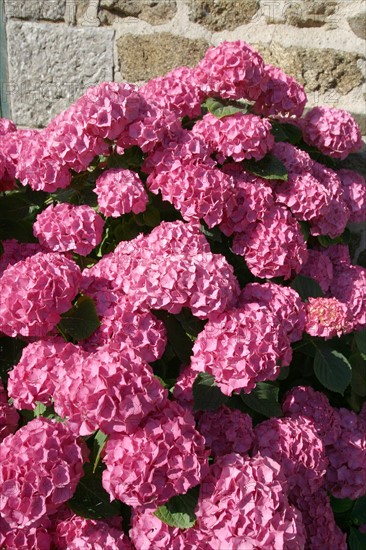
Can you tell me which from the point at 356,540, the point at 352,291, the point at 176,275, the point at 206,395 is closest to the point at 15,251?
the point at 176,275

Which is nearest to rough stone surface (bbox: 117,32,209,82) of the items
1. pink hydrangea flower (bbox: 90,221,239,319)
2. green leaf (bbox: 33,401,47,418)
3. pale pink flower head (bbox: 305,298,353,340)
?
pink hydrangea flower (bbox: 90,221,239,319)

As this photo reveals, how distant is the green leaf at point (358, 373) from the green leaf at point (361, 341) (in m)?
0.05

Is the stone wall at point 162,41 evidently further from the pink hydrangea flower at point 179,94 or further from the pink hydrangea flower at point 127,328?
the pink hydrangea flower at point 127,328

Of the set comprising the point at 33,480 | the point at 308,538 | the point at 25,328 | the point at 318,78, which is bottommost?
the point at 308,538

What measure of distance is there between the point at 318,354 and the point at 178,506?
0.68 m

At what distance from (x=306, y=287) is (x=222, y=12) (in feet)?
3.77

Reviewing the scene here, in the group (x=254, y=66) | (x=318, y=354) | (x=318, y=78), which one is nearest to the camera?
(x=318, y=354)

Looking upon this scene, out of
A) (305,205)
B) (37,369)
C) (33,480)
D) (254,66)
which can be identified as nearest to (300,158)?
(305,205)

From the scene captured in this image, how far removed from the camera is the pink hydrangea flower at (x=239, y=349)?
1.43 meters

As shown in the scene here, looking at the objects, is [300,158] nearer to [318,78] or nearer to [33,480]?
[318,78]

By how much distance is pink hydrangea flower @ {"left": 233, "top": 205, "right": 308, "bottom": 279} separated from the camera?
1780mm

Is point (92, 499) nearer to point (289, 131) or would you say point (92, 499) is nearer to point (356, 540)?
point (356, 540)

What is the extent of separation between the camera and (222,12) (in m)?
2.33

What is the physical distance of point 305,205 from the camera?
188cm
